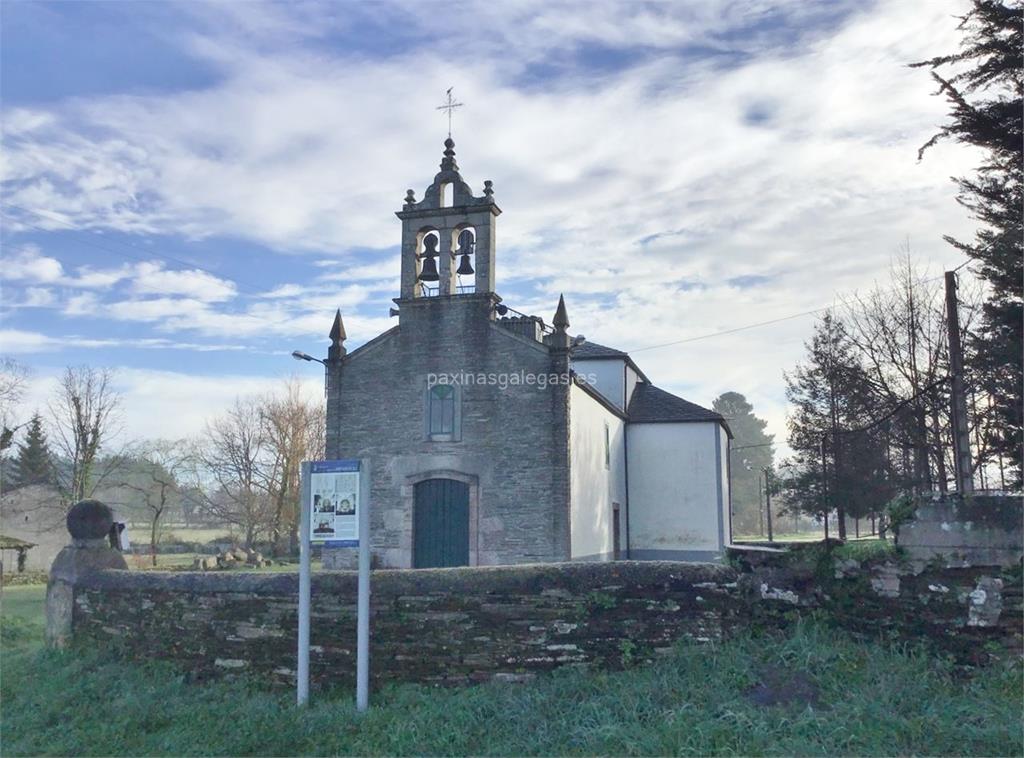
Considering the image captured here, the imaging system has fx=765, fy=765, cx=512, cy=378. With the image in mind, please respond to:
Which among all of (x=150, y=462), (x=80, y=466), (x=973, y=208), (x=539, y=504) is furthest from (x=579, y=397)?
(x=150, y=462)

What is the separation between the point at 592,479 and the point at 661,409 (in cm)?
706

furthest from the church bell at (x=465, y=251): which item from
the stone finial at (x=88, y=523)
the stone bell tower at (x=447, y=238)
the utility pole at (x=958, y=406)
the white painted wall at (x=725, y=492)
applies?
the utility pole at (x=958, y=406)

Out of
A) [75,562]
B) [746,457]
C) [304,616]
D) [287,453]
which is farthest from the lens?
[746,457]

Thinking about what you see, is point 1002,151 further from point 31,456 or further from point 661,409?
point 31,456

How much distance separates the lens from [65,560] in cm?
918

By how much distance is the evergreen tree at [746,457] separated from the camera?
80.6 meters

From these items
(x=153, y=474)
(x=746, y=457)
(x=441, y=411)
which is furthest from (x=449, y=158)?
(x=746, y=457)

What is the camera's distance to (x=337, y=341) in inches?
830

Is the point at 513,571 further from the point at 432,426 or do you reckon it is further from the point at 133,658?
the point at 432,426

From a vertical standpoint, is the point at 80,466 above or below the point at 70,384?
below

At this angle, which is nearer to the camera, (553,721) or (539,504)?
(553,721)

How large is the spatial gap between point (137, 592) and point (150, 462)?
136 ft

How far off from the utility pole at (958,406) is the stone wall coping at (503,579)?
2.33 metres

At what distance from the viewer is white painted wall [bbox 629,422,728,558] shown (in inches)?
998
